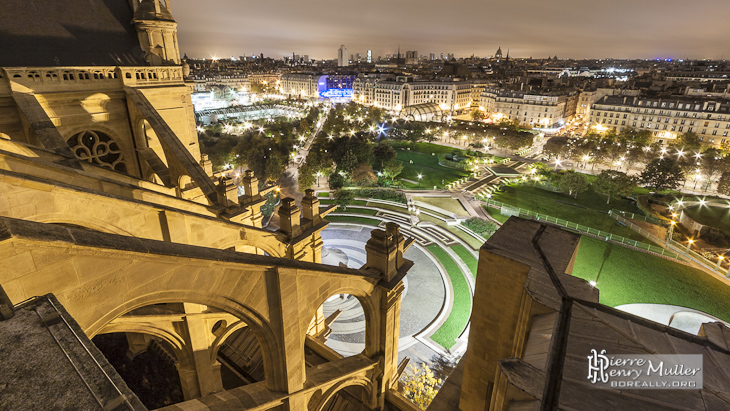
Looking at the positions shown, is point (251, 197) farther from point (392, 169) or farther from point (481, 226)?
point (392, 169)

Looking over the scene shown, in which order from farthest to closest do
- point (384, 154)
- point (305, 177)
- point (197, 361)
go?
point (384, 154)
point (305, 177)
point (197, 361)

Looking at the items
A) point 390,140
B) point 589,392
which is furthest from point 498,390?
point 390,140

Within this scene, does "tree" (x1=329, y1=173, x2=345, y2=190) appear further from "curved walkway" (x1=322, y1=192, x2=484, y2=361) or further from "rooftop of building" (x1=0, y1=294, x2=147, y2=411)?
"rooftop of building" (x1=0, y1=294, x2=147, y2=411)

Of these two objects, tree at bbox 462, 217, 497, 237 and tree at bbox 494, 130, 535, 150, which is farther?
tree at bbox 494, 130, 535, 150

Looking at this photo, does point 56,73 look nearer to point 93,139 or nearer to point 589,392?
point 93,139

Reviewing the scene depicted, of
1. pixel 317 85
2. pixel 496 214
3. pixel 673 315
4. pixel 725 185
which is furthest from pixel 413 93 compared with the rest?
pixel 673 315

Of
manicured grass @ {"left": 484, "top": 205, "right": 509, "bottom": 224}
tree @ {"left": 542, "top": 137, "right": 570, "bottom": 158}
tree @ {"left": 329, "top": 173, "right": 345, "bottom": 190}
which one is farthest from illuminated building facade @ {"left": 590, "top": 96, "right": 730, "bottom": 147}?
tree @ {"left": 329, "top": 173, "right": 345, "bottom": 190}

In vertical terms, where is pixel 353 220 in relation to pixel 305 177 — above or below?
below
